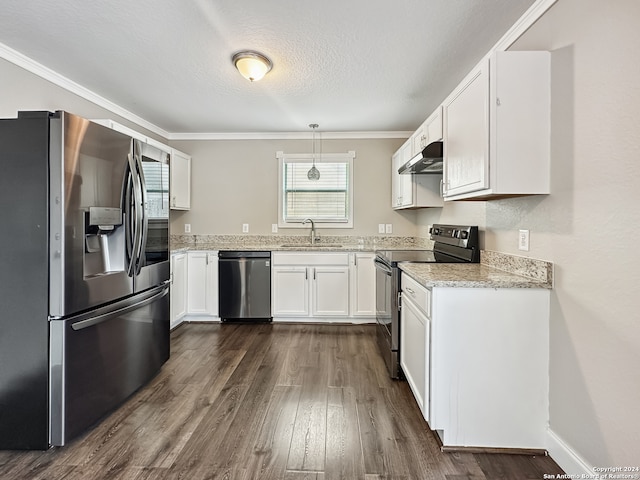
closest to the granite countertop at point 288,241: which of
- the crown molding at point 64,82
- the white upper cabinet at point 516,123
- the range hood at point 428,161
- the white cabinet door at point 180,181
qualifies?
the white cabinet door at point 180,181

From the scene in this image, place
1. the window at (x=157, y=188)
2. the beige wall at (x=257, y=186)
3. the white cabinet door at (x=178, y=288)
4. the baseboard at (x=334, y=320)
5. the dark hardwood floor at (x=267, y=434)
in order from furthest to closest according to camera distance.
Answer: the beige wall at (x=257, y=186) < the baseboard at (x=334, y=320) < the white cabinet door at (x=178, y=288) < the window at (x=157, y=188) < the dark hardwood floor at (x=267, y=434)

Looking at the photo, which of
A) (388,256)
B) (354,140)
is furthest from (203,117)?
(388,256)

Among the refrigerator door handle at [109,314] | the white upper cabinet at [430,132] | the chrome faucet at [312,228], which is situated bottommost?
the refrigerator door handle at [109,314]

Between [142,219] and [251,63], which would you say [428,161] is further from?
[142,219]

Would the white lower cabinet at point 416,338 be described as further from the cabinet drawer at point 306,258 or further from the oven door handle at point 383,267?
Result: the cabinet drawer at point 306,258

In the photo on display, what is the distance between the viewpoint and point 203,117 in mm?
3734

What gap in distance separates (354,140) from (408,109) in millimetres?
1026

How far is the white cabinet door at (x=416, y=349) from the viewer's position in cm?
181

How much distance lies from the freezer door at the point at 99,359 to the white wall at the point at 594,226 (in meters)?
2.49

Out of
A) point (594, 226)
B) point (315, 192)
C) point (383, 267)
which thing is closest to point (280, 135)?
point (315, 192)

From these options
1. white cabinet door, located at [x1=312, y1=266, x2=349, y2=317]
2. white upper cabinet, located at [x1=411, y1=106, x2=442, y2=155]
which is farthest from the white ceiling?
white cabinet door, located at [x1=312, y1=266, x2=349, y2=317]

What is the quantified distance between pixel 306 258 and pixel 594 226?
283 centimetres

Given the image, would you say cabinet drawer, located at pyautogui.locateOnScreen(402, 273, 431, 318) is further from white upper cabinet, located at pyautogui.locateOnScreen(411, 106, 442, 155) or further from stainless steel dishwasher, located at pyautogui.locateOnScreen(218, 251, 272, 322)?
stainless steel dishwasher, located at pyautogui.locateOnScreen(218, 251, 272, 322)

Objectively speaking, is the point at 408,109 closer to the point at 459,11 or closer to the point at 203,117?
the point at 459,11
